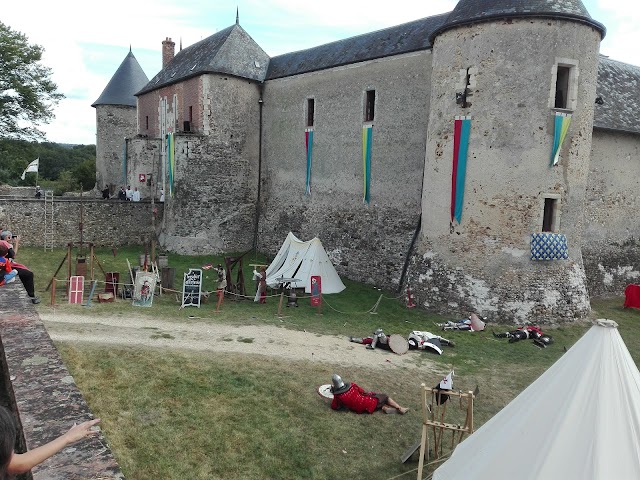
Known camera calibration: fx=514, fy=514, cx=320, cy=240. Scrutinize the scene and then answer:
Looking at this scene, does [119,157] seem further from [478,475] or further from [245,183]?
[478,475]

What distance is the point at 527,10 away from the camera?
11.4m

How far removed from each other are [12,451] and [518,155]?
11455mm

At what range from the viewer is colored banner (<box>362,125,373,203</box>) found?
15.8 meters

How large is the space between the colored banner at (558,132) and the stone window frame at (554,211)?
77cm

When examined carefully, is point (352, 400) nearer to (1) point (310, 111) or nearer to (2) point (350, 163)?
(2) point (350, 163)

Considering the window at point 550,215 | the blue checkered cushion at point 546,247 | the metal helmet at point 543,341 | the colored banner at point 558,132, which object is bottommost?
the metal helmet at point 543,341

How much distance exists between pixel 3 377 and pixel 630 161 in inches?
667

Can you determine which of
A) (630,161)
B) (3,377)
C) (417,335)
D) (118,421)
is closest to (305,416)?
(118,421)

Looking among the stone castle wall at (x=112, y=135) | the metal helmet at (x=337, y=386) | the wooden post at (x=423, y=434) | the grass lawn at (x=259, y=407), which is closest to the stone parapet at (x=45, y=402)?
the grass lawn at (x=259, y=407)

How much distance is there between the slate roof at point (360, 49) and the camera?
15031 millimetres

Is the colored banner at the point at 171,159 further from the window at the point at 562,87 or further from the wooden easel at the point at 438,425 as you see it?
the wooden easel at the point at 438,425

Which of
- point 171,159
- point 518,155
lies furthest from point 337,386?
point 171,159

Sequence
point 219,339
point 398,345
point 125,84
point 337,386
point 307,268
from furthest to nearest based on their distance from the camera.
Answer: point 125,84 < point 307,268 < point 398,345 < point 219,339 < point 337,386

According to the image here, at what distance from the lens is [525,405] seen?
4.50 m
